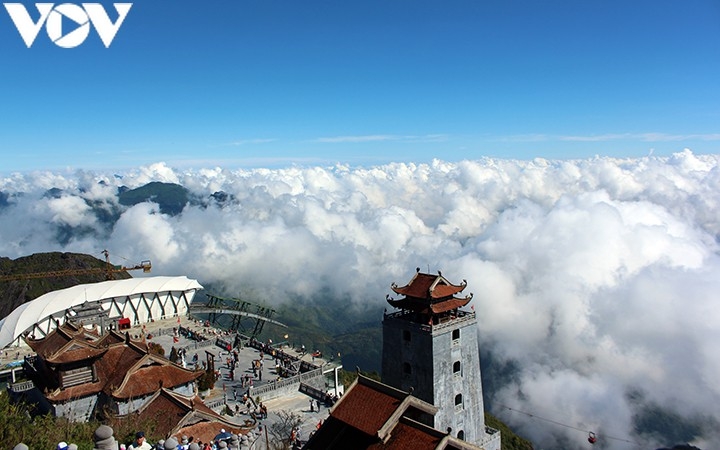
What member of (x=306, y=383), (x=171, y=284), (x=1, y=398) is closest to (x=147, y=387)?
(x=1, y=398)

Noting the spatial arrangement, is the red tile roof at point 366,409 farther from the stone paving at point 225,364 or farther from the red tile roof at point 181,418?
the red tile roof at point 181,418

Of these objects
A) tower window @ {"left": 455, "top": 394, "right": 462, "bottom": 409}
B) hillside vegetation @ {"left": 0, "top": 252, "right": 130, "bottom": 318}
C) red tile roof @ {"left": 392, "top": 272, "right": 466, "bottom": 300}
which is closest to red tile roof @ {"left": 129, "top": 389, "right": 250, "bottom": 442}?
red tile roof @ {"left": 392, "top": 272, "right": 466, "bottom": 300}

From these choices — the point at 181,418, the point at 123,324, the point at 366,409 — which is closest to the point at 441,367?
the point at 366,409

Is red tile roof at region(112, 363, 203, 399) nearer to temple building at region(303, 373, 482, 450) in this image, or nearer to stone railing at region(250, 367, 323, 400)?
stone railing at region(250, 367, 323, 400)

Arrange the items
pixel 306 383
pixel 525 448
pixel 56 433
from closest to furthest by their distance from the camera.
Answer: pixel 56 433, pixel 306 383, pixel 525 448

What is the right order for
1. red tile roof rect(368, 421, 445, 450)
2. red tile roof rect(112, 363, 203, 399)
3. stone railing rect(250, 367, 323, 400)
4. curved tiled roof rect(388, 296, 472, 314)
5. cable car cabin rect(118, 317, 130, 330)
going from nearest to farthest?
red tile roof rect(368, 421, 445, 450), red tile roof rect(112, 363, 203, 399), curved tiled roof rect(388, 296, 472, 314), stone railing rect(250, 367, 323, 400), cable car cabin rect(118, 317, 130, 330)

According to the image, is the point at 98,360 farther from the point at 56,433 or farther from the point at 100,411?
the point at 56,433
